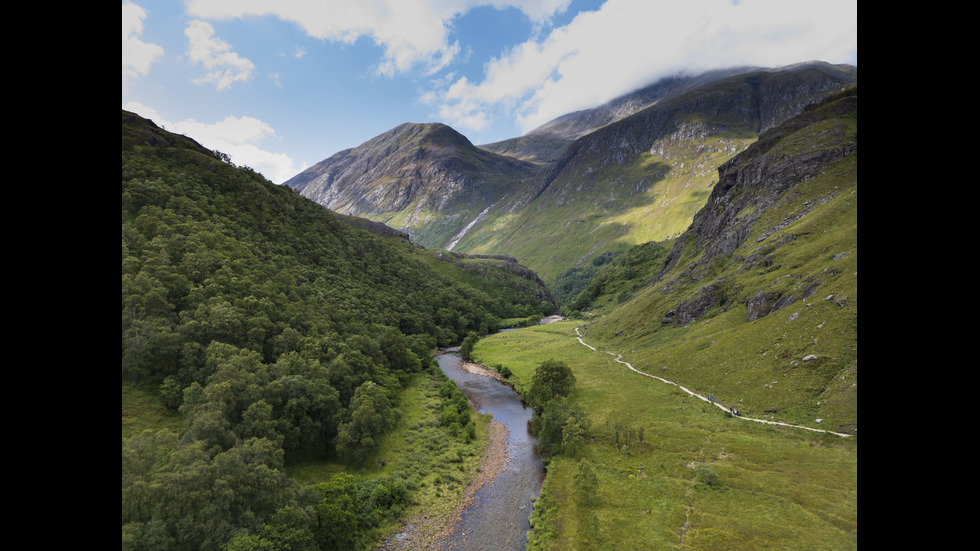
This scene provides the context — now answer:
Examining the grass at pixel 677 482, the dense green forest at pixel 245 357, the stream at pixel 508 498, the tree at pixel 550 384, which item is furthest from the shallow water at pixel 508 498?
the dense green forest at pixel 245 357

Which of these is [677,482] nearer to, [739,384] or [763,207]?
[739,384]

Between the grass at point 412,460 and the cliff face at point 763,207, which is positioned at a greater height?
the cliff face at point 763,207

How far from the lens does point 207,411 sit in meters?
34.2

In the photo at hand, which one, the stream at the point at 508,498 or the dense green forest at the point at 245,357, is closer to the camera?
the dense green forest at the point at 245,357

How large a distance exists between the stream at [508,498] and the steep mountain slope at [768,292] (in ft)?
77.8

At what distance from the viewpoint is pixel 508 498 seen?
37.2 metres

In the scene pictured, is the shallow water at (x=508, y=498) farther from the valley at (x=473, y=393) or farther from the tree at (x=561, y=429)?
the tree at (x=561, y=429)

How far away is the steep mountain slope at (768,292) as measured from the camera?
3838 cm

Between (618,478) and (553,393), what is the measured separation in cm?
1891

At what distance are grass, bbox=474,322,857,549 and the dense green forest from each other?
16999 millimetres

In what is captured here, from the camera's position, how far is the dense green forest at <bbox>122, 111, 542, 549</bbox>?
86.3ft

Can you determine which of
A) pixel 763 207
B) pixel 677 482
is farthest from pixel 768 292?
pixel 763 207
